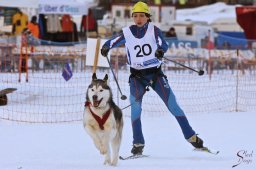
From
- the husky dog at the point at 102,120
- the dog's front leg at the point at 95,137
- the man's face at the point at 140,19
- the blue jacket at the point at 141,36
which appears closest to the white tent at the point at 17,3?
the blue jacket at the point at 141,36

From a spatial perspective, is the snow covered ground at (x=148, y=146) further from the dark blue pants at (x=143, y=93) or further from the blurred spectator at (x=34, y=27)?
the blurred spectator at (x=34, y=27)

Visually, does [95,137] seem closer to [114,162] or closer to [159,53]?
[114,162]

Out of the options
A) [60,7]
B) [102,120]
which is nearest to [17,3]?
[60,7]

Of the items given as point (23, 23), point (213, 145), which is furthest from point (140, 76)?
point (23, 23)

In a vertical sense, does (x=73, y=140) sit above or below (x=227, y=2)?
below

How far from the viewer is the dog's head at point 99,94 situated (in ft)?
19.9

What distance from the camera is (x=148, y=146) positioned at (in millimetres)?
7609

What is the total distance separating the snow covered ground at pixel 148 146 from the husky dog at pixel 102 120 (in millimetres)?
187

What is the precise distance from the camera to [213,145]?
7684 millimetres

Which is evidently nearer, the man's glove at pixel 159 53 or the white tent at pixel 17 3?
the man's glove at pixel 159 53

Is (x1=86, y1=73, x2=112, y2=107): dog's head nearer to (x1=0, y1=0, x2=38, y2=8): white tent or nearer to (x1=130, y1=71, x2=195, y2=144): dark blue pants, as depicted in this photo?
(x1=130, y1=71, x2=195, y2=144): dark blue pants

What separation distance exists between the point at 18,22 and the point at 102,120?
51.2ft

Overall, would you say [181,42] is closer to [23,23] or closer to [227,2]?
[23,23]

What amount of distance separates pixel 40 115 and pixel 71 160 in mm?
5133
